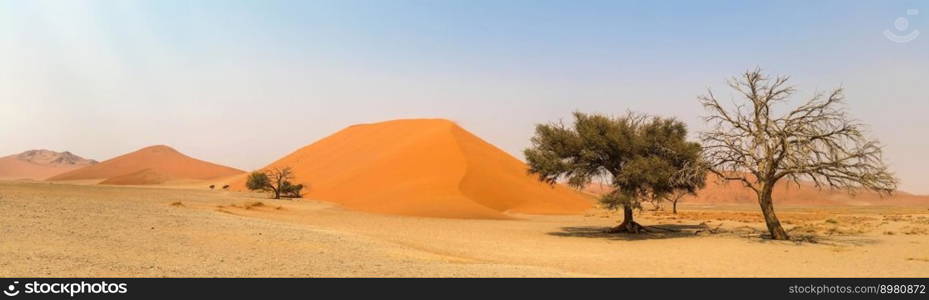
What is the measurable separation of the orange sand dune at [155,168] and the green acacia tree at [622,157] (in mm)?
129053

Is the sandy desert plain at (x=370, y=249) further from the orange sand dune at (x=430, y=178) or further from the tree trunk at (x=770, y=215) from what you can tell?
the orange sand dune at (x=430, y=178)

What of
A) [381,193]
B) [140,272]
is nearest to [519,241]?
[140,272]

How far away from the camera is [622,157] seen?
30656mm

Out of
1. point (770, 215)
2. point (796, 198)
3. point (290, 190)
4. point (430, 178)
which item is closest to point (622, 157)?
point (770, 215)

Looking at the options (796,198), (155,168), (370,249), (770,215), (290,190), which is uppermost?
(155,168)

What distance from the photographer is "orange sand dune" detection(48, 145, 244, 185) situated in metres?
148

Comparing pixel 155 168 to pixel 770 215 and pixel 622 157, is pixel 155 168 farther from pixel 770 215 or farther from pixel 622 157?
pixel 770 215

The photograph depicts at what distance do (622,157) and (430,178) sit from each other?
106 ft

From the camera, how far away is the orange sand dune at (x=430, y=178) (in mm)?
52719

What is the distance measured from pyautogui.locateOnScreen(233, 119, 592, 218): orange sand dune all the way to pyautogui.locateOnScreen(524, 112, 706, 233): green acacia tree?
1555 centimetres

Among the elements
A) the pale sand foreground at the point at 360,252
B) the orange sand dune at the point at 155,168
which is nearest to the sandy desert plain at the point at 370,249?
the pale sand foreground at the point at 360,252

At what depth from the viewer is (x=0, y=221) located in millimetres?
15500

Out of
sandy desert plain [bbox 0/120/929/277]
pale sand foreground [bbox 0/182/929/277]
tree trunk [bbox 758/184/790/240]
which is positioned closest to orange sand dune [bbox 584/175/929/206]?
tree trunk [bbox 758/184/790/240]

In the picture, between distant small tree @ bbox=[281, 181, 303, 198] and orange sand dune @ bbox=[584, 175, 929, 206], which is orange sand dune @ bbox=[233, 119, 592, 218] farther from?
orange sand dune @ bbox=[584, 175, 929, 206]
